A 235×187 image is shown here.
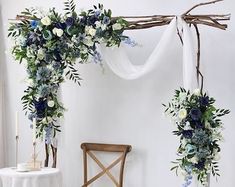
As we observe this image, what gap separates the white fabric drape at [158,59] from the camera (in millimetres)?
3562

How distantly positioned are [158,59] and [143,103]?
60 cm

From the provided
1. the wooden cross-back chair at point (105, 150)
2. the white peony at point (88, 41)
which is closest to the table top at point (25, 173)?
the wooden cross-back chair at point (105, 150)

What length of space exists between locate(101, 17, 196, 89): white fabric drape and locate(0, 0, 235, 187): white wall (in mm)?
306

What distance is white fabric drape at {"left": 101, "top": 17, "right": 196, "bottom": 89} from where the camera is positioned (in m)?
3.56

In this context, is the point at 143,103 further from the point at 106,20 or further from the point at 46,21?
the point at 46,21

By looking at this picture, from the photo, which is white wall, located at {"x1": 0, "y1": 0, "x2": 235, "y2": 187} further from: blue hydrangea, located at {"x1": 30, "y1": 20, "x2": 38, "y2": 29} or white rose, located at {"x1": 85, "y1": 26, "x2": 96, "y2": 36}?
blue hydrangea, located at {"x1": 30, "y1": 20, "x2": 38, "y2": 29}

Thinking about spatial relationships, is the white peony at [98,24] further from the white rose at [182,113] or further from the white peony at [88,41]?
the white rose at [182,113]

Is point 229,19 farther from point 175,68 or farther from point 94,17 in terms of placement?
point 94,17

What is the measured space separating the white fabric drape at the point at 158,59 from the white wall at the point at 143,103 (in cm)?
31

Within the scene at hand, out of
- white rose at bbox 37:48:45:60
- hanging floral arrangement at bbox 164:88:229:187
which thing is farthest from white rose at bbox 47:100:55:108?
hanging floral arrangement at bbox 164:88:229:187

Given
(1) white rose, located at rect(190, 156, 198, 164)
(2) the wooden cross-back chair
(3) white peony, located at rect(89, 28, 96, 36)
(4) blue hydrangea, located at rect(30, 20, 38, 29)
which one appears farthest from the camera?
(2) the wooden cross-back chair

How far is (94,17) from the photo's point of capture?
151 inches

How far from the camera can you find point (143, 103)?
4.24 m

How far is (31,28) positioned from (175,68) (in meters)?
1.29
